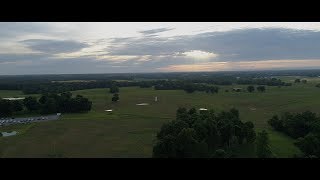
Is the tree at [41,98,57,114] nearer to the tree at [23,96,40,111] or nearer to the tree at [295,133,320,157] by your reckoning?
the tree at [23,96,40,111]

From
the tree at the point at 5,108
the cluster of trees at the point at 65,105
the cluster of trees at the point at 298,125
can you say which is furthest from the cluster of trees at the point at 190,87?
the cluster of trees at the point at 298,125

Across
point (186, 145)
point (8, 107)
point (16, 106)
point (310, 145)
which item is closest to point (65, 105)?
point (16, 106)

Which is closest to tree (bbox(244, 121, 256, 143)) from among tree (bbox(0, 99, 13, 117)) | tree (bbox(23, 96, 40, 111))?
tree (bbox(23, 96, 40, 111))
